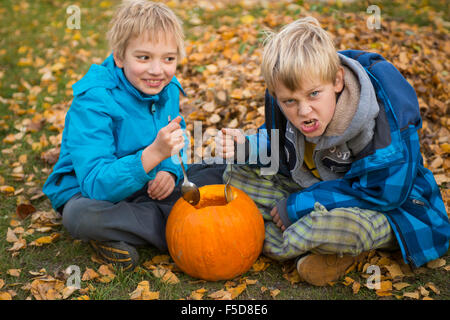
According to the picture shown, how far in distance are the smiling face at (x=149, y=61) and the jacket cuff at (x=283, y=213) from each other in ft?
2.99

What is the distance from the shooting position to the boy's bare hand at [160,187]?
2520mm

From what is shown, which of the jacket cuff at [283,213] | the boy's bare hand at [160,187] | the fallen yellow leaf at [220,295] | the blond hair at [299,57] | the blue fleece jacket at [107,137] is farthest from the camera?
the boy's bare hand at [160,187]

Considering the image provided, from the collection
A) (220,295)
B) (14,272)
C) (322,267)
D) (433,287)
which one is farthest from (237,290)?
(14,272)

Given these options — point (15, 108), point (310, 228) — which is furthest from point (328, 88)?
point (15, 108)

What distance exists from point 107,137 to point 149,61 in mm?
451

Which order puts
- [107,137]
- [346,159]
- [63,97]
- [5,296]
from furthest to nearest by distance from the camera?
[63,97]
[107,137]
[346,159]
[5,296]

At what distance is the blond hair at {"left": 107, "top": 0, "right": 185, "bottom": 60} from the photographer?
7.50ft

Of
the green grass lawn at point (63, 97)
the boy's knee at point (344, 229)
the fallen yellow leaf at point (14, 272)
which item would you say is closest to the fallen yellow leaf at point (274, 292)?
the green grass lawn at point (63, 97)

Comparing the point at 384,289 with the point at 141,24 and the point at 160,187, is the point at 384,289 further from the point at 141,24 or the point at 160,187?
the point at 141,24

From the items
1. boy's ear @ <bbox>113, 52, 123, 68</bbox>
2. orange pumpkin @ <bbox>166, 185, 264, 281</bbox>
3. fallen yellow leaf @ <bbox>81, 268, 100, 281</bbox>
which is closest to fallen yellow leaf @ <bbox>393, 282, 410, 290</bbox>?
orange pumpkin @ <bbox>166, 185, 264, 281</bbox>

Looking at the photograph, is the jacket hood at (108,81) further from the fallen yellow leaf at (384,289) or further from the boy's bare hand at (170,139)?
the fallen yellow leaf at (384,289)

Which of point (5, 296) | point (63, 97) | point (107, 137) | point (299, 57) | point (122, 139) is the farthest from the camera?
point (63, 97)

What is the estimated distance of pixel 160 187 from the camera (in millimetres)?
2523
